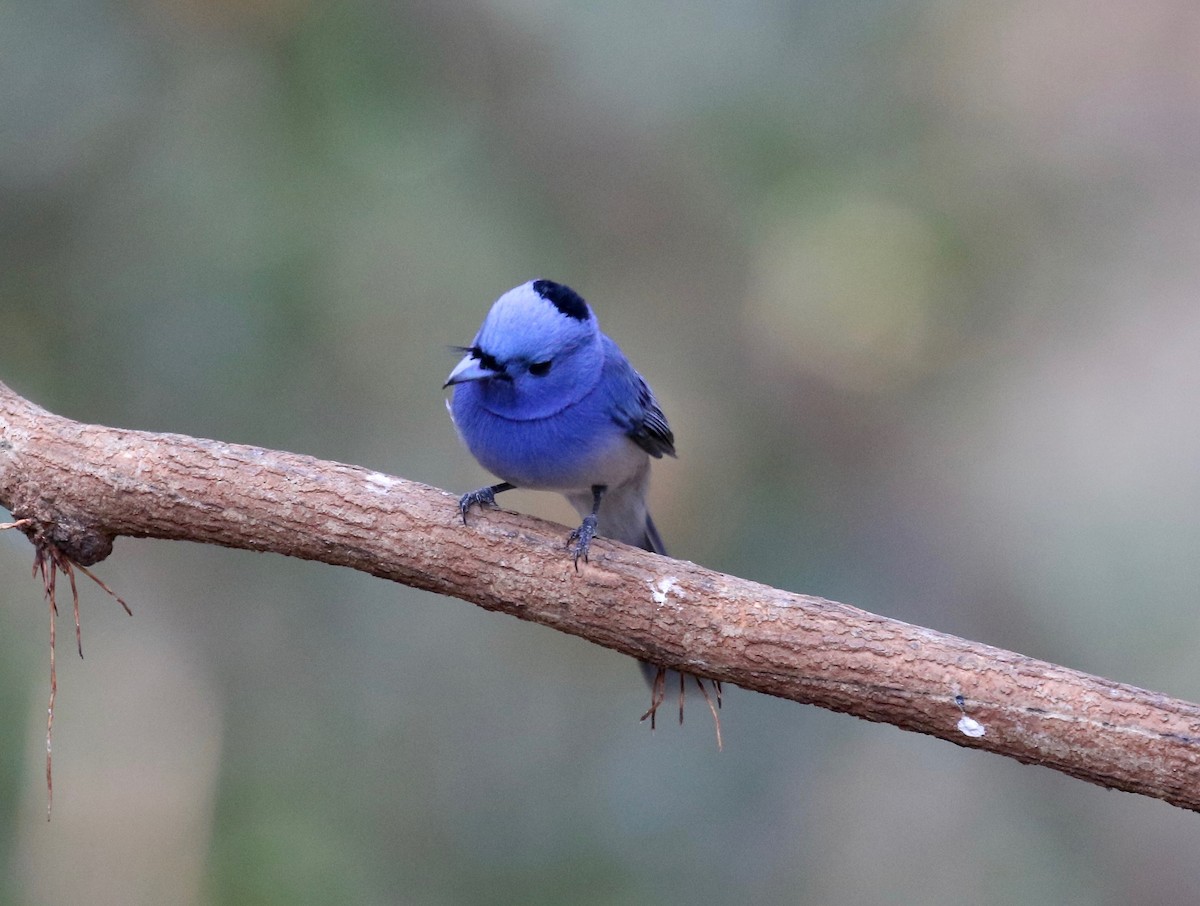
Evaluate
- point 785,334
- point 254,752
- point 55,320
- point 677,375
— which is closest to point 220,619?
point 254,752

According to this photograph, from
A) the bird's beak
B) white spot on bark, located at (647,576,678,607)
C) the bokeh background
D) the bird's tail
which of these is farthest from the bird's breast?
the bokeh background

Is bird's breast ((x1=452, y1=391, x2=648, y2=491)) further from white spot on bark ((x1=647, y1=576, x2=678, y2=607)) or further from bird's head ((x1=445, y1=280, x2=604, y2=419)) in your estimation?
white spot on bark ((x1=647, y1=576, x2=678, y2=607))

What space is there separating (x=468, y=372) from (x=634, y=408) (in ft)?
2.26

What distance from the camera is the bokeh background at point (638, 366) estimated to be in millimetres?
4945

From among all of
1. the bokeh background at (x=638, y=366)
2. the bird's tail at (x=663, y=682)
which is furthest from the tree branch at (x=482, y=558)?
the bokeh background at (x=638, y=366)

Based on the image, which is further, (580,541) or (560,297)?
(560,297)

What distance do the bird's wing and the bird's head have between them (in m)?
0.12

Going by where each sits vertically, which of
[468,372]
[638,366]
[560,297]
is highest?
[638,366]

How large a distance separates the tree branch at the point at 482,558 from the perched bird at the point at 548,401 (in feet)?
0.83

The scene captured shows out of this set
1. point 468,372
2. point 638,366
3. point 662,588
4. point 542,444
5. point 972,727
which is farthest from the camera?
point 638,366

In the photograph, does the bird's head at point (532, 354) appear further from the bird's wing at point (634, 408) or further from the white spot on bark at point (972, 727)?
the white spot on bark at point (972, 727)

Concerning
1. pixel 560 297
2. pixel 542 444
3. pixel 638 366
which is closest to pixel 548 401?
pixel 542 444

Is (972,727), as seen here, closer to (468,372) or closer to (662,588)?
(662,588)

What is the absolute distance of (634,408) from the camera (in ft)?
12.3
